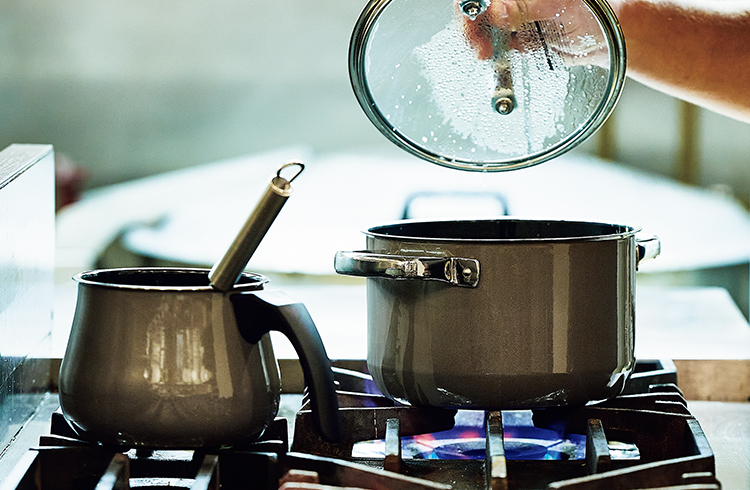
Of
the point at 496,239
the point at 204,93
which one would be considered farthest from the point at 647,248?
the point at 204,93

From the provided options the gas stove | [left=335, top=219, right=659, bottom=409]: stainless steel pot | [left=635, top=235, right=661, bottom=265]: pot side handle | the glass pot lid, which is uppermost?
the glass pot lid

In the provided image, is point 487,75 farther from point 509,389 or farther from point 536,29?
point 509,389

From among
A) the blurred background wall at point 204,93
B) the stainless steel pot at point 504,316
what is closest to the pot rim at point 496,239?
the stainless steel pot at point 504,316

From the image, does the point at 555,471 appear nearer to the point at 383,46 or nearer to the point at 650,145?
the point at 383,46

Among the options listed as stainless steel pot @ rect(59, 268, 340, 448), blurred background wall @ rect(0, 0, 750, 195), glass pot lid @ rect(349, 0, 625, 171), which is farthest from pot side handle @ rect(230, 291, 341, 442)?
blurred background wall @ rect(0, 0, 750, 195)

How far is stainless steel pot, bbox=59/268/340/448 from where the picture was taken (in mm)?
485

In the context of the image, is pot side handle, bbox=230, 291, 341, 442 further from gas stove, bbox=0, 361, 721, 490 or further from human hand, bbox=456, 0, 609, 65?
human hand, bbox=456, 0, 609, 65

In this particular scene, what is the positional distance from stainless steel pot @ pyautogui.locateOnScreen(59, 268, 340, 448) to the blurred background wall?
2485 mm

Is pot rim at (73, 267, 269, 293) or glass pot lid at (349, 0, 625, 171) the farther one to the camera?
glass pot lid at (349, 0, 625, 171)

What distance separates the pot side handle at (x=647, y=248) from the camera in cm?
61

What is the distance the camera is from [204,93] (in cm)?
302

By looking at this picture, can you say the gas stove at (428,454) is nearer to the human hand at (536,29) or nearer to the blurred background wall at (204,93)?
the human hand at (536,29)

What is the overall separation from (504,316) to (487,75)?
202mm

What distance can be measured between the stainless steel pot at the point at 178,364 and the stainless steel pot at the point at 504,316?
68mm
